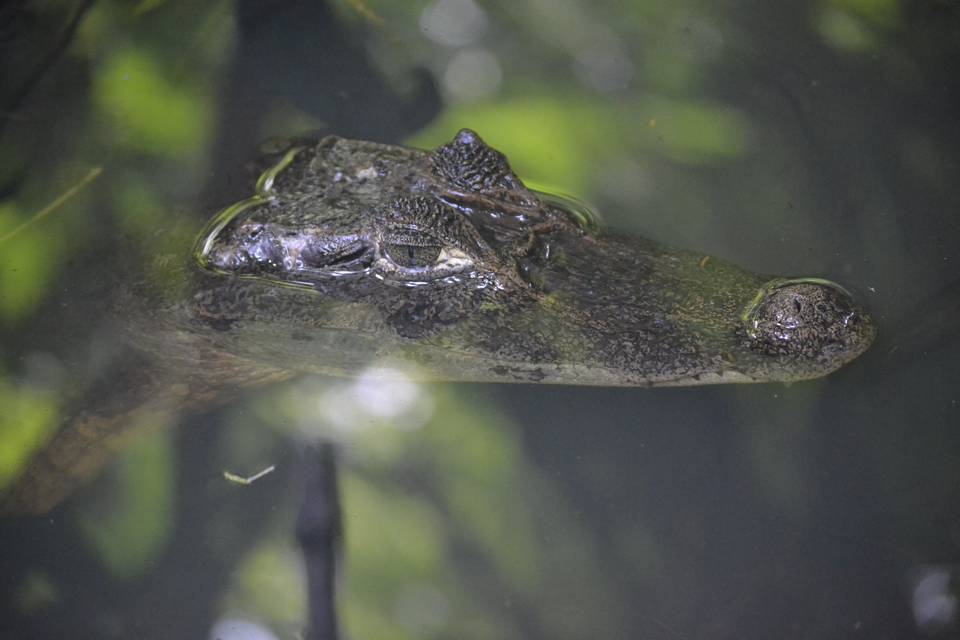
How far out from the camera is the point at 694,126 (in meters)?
3.92

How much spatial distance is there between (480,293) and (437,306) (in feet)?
0.52

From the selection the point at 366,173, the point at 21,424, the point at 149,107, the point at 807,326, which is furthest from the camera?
the point at 149,107

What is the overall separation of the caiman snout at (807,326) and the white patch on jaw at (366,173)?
4.81 ft

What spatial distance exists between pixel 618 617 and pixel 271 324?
1.56m

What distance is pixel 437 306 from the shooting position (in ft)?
9.88

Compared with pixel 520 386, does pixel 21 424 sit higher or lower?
lower

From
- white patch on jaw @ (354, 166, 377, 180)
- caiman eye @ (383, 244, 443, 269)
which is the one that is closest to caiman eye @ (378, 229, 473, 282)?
caiman eye @ (383, 244, 443, 269)

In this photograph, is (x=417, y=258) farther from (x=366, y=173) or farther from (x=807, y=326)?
(x=807, y=326)

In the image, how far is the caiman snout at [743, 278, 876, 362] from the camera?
9.12 feet

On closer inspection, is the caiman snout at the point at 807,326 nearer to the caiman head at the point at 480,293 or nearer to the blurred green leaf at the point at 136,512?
the caiman head at the point at 480,293

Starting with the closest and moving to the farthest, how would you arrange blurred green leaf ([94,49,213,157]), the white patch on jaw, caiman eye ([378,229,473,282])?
caiman eye ([378,229,473,282]), the white patch on jaw, blurred green leaf ([94,49,213,157])

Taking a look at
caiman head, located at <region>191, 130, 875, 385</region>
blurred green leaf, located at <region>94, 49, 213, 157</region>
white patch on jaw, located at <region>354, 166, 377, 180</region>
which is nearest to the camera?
caiman head, located at <region>191, 130, 875, 385</region>

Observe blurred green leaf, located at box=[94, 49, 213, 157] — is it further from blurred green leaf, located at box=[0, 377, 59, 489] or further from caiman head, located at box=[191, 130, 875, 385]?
blurred green leaf, located at box=[0, 377, 59, 489]

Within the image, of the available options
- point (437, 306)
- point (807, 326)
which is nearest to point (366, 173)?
point (437, 306)
